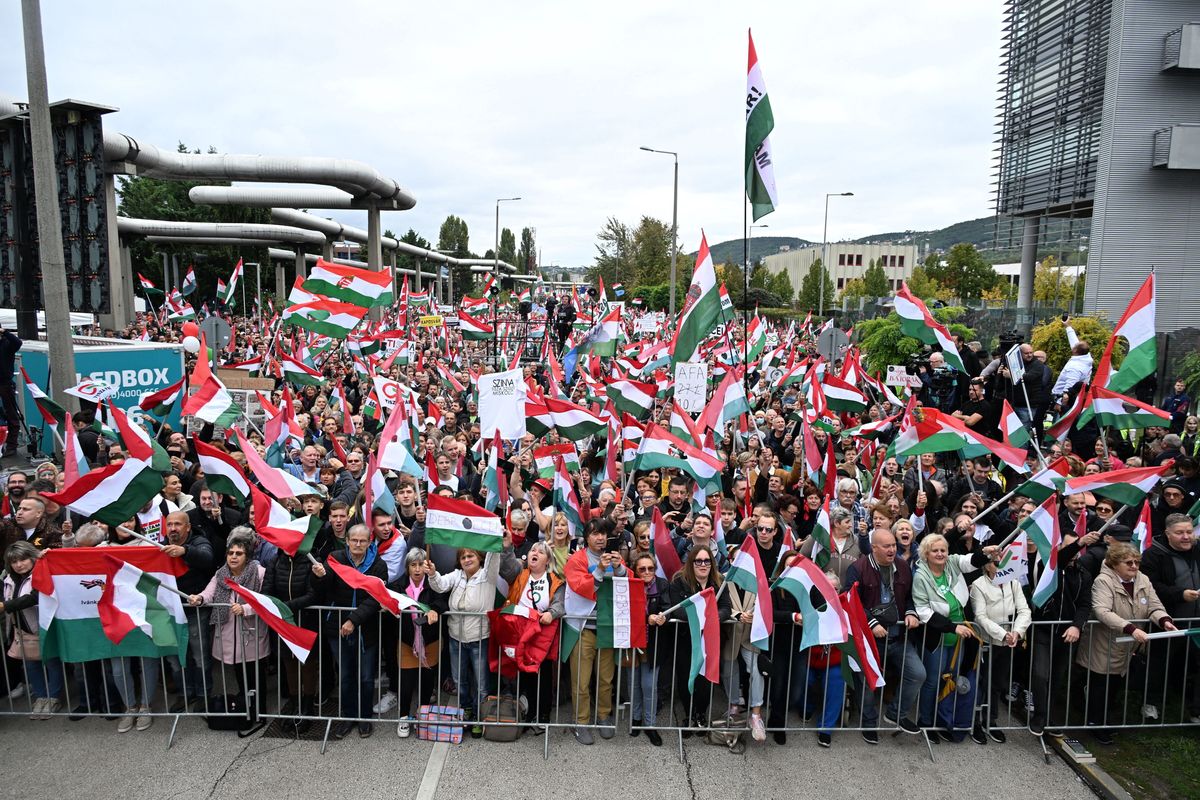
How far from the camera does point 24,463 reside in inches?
535

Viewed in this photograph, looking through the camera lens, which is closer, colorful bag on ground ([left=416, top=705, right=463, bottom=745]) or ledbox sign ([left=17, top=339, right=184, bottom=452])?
colorful bag on ground ([left=416, top=705, right=463, bottom=745])

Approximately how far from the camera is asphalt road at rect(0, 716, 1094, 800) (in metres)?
5.61

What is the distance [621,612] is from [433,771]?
172 cm

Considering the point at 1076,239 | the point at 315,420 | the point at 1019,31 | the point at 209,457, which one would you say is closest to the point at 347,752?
the point at 209,457

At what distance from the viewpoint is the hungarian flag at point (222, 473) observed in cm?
685

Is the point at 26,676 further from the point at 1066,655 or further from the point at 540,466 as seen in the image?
the point at 1066,655

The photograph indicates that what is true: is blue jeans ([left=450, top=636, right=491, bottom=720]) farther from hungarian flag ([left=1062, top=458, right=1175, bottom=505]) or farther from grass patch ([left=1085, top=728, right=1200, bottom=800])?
hungarian flag ([left=1062, top=458, right=1175, bottom=505])

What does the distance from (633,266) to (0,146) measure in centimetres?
6588

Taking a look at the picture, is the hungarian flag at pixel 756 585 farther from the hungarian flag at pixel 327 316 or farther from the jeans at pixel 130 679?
the hungarian flag at pixel 327 316

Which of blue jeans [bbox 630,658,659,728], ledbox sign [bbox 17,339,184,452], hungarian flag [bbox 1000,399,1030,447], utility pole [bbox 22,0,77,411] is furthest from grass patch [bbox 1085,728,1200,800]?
ledbox sign [bbox 17,339,184,452]

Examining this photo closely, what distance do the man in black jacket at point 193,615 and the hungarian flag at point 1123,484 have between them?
697cm

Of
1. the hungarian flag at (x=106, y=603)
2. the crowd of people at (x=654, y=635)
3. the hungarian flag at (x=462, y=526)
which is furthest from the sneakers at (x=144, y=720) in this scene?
the hungarian flag at (x=462, y=526)

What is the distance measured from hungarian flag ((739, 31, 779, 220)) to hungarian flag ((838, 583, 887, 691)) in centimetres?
520

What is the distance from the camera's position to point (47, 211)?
33.1 ft
